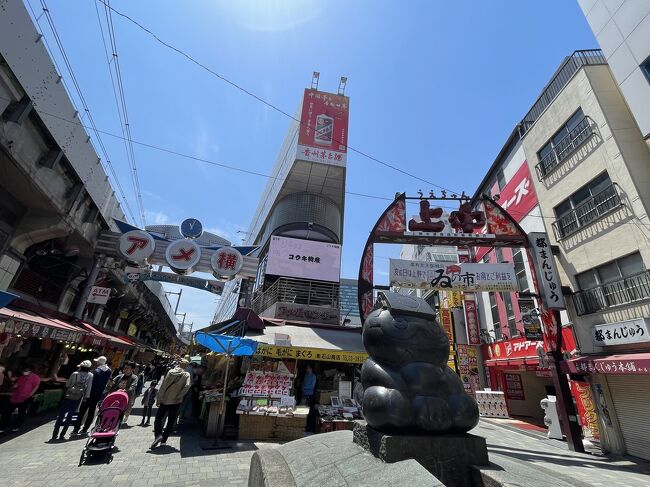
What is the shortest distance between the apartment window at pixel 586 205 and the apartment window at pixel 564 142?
1.77m

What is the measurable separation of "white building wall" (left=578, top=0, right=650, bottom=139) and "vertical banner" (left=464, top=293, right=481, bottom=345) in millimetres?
12940

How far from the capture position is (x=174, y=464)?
6.12m

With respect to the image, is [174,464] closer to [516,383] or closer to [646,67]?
[646,67]

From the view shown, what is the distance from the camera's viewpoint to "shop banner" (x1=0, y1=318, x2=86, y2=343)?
788cm

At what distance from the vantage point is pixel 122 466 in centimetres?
584

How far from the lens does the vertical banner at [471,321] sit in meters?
19.5

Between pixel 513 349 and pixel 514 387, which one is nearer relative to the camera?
pixel 513 349

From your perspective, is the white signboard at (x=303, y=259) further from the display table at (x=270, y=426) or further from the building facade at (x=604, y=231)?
the building facade at (x=604, y=231)

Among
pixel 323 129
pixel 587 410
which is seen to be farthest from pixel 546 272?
pixel 323 129

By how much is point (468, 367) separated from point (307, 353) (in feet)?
43.8

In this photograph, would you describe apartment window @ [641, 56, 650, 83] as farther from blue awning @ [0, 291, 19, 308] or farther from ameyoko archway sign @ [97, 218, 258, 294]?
blue awning @ [0, 291, 19, 308]

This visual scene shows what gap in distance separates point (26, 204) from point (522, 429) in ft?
71.6

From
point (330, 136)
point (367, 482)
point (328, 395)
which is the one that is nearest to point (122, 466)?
point (367, 482)

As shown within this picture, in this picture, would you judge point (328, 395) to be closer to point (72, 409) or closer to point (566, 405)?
point (72, 409)
